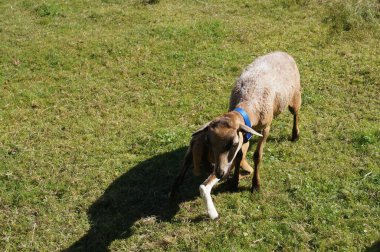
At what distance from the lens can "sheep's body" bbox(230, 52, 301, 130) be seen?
7.11 m

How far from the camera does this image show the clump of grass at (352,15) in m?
12.4

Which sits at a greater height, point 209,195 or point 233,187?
point 209,195

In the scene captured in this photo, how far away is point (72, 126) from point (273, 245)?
4.65 metres

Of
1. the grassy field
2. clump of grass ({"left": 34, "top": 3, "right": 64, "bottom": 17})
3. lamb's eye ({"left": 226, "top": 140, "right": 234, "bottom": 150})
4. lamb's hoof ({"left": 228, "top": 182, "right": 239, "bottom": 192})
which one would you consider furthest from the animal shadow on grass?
clump of grass ({"left": 34, "top": 3, "right": 64, "bottom": 17})

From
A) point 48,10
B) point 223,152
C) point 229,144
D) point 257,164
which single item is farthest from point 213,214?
point 48,10

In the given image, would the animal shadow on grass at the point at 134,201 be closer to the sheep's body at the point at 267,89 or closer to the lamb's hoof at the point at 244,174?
the lamb's hoof at the point at 244,174

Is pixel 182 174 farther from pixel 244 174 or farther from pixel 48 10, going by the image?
pixel 48 10

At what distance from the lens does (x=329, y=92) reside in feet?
32.0

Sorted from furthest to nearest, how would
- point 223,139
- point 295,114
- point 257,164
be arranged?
point 295,114 < point 257,164 < point 223,139

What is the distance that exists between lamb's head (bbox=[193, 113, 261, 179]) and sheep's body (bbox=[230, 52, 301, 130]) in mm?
880

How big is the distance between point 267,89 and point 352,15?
6.75 meters

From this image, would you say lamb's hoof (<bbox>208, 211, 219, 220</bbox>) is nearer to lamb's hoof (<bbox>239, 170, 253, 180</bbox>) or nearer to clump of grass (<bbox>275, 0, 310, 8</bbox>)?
lamb's hoof (<bbox>239, 170, 253, 180</bbox>)

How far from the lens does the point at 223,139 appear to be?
595cm

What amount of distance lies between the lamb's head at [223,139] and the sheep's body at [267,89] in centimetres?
88
